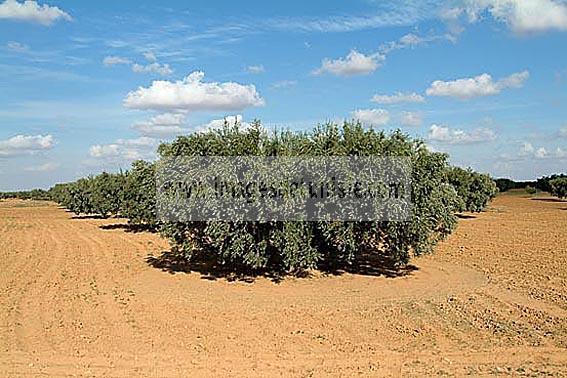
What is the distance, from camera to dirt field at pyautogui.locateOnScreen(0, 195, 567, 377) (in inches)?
427

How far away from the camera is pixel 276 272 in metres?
20.5

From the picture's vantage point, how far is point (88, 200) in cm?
5256

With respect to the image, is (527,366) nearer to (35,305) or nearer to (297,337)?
(297,337)

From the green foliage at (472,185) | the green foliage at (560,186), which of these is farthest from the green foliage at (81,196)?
the green foliage at (560,186)

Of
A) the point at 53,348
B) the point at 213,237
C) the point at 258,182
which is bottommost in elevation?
the point at 53,348

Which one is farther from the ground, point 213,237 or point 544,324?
point 213,237

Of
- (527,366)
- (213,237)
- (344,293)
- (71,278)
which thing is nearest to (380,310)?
(344,293)

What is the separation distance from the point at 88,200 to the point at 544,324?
45.8 m

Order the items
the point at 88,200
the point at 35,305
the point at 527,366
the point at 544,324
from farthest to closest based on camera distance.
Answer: the point at 88,200
the point at 35,305
the point at 544,324
the point at 527,366

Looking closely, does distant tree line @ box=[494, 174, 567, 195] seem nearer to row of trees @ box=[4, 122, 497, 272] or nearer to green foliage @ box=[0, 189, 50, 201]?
row of trees @ box=[4, 122, 497, 272]

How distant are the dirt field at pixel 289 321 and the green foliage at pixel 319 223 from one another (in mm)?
1173

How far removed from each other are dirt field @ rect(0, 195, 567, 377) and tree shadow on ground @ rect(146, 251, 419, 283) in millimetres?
624

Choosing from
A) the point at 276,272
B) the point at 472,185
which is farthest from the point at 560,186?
the point at 276,272

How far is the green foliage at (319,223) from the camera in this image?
18.5 m
